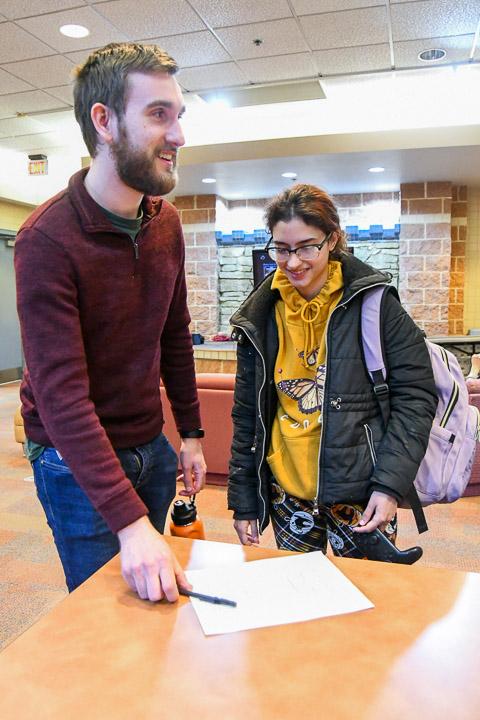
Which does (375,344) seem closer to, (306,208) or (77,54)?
(306,208)

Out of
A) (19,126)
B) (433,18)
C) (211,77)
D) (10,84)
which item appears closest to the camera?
(433,18)

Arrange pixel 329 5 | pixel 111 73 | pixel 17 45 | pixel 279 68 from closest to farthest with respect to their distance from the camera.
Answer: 1. pixel 111 73
2. pixel 329 5
3. pixel 17 45
4. pixel 279 68

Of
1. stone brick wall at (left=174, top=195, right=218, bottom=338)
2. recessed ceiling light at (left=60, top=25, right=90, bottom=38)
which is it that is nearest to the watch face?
recessed ceiling light at (left=60, top=25, right=90, bottom=38)

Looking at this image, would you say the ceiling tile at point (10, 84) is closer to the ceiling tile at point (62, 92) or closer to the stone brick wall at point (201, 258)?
the ceiling tile at point (62, 92)

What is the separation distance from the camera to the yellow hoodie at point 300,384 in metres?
1.36

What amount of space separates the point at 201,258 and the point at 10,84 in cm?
312

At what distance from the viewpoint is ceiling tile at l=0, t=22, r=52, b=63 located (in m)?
4.07

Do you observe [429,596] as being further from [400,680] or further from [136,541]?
[136,541]

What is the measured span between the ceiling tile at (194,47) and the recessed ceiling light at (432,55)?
58.4 inches

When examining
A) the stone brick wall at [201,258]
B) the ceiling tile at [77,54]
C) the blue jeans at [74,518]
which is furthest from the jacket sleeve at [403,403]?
the stone brick wall at [201,258]

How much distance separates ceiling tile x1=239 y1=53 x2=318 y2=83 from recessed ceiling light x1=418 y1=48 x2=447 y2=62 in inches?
32.6

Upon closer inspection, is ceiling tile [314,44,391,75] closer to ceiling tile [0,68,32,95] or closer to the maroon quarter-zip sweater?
ceiling tile [0,68,32,95]

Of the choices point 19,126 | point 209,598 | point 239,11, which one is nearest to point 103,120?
point 209,598

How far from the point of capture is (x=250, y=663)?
0.74 meters
